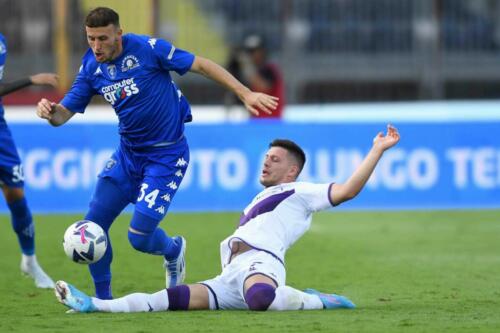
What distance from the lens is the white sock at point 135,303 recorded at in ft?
27.9

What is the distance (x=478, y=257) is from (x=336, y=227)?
3.69 metres

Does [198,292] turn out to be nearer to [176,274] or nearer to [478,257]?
[176,274]

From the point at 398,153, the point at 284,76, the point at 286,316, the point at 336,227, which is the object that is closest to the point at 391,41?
the point at 284,76

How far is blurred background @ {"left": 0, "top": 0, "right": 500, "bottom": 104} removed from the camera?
76.3 ft

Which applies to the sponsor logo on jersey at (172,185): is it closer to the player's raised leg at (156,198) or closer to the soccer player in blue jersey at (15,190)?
the player's raised leg at (156,198)

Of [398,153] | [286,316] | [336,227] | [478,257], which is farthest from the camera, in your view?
[398,153]

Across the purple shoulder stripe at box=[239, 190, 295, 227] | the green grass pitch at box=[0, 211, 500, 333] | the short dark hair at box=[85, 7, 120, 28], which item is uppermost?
the short dark hair at box=[85, 7, 120, 28]

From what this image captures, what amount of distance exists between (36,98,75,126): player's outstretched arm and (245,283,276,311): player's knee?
209cm

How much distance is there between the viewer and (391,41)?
24359mm

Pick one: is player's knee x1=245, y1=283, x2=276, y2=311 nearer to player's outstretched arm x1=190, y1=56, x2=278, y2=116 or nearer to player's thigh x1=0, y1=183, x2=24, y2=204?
player's outstretched arm x1=190, y1=56, x2=278, y2=116

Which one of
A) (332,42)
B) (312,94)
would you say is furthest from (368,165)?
(332,42)

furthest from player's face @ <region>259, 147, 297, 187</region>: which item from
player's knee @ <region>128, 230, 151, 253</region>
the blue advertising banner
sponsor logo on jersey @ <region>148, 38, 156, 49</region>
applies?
the blue advertising banner

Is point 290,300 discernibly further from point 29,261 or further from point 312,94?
point 312,94

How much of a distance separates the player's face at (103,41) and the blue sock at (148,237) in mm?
1202
